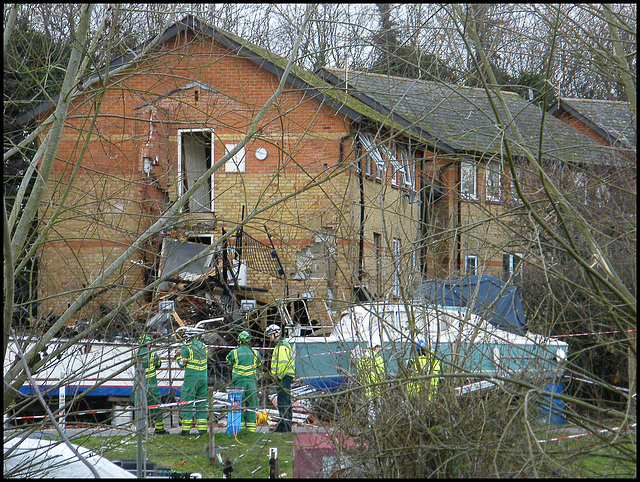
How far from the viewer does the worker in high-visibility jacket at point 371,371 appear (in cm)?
535

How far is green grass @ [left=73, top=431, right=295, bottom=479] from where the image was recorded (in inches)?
306

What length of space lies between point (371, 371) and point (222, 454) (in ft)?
13.0

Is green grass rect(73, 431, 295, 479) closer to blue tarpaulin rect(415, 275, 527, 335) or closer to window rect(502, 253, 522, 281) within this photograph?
blue tarpaulin rect(415, 275, 527, 335)

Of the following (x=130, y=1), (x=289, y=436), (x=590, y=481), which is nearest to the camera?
(x=590, y=481)

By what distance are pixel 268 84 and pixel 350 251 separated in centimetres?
1030

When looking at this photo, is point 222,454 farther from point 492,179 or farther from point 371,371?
point 492,179

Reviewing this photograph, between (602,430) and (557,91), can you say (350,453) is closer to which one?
(602,430)

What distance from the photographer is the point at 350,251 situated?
6.44 meters

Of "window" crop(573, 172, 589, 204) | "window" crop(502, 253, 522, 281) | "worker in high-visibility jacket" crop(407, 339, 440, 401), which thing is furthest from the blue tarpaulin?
"window" crop(573, 172, 589, 204)

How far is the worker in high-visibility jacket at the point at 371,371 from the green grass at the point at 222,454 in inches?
81.2

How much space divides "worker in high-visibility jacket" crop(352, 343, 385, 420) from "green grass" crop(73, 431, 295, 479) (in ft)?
6.77

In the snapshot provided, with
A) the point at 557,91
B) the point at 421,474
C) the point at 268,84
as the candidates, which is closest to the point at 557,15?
the point at 557,91

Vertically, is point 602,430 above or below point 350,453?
above

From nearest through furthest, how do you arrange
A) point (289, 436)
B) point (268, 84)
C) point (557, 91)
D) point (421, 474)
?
point (421, 474)
point (557, 91)
point (289, 436)
point (268, 84)
